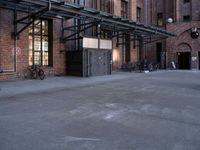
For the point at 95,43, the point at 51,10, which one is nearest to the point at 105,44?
the point at 95,43

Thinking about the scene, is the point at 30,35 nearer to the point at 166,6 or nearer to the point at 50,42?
the point at 50,42

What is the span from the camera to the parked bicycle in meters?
18.5

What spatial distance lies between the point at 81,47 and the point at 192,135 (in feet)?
56.8

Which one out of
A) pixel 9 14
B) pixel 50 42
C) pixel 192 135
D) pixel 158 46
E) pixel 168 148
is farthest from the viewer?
pixel 158 46

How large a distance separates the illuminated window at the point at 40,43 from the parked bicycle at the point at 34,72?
73 cm

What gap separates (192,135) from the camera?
5.76 m

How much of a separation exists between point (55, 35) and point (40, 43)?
5.05ft

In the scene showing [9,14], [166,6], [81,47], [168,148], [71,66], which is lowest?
[168,148]

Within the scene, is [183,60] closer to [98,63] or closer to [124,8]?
[124,8]

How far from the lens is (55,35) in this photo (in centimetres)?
2127

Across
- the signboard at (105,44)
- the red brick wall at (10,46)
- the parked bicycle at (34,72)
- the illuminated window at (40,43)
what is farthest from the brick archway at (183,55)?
the parked bicycle at (34,72)

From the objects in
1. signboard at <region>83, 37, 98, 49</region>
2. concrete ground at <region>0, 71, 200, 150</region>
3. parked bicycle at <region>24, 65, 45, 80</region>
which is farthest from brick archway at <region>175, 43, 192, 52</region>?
concrete ground at <region>0, 71, 200, 150</region>

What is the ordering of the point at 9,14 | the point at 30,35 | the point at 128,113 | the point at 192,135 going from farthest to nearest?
the point at 30,35 < the point at 9,14 < the point at 128,113 < the point at 192,135

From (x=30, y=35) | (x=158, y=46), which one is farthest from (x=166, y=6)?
(x=30, y=35)
